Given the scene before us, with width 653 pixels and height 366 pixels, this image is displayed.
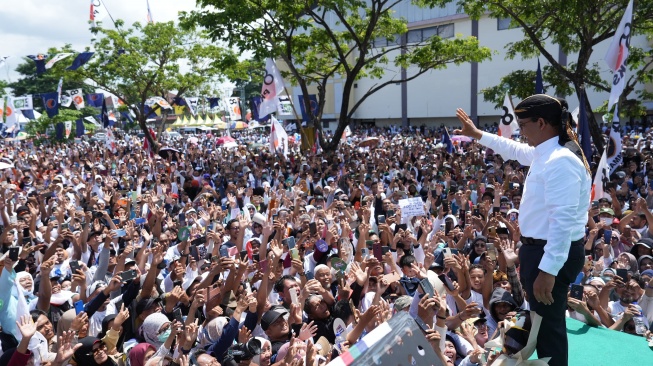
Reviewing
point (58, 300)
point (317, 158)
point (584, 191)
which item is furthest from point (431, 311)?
point (317, 158)

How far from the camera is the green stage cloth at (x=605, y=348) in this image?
10.6 ft

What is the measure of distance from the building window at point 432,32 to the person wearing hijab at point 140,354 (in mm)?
34452

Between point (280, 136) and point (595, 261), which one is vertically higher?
point (280, 136)

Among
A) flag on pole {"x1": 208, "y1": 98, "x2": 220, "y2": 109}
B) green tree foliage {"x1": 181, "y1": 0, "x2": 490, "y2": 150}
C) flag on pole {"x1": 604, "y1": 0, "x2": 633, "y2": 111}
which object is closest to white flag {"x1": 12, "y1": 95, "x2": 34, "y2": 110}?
flag on pole {"x1": 208, "y1": 98, "x2": 220, "y2": 109}

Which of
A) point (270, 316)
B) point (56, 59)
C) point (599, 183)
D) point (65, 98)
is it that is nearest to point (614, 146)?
point (599, 183)

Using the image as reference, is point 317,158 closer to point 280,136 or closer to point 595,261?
point 280,136

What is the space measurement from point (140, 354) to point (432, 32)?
120ft

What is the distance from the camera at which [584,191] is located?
2908mm

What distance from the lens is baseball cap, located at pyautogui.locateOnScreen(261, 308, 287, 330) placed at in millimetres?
4203

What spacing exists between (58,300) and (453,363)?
3.81 meters

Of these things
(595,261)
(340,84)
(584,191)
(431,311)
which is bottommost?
(595,261)

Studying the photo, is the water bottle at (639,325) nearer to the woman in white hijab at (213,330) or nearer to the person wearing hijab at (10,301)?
the woman in white hijab at (213,330)

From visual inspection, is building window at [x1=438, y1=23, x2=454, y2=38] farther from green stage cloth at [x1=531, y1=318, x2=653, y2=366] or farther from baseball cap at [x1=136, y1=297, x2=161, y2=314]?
green stage cloth at [x1=531, y1=318, x2=653, y2=366]

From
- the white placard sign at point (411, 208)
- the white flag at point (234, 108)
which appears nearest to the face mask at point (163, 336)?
the white placard sign at point (411, 208)
